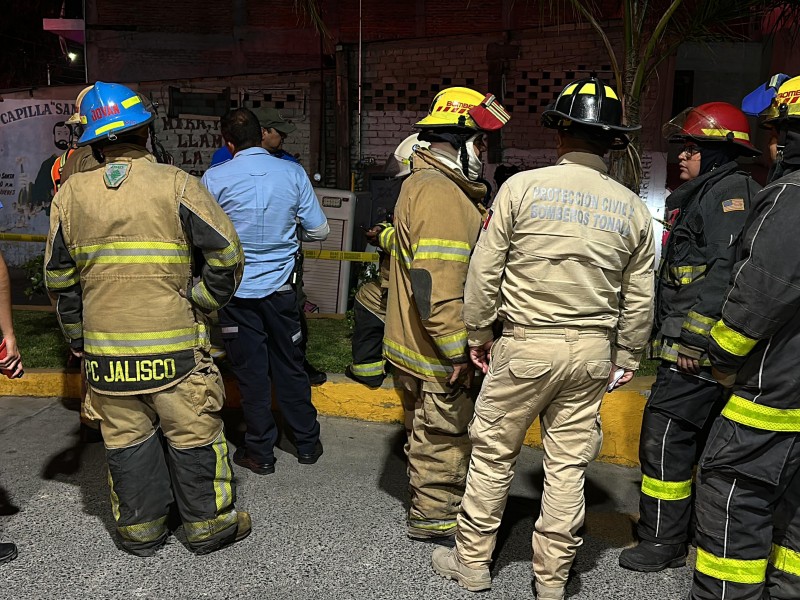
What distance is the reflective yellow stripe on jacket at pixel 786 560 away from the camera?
3.02m

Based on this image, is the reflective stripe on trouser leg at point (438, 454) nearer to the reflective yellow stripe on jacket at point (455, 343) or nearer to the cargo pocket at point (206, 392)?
the reflective yellow stripe on jacket at point (455, 343)

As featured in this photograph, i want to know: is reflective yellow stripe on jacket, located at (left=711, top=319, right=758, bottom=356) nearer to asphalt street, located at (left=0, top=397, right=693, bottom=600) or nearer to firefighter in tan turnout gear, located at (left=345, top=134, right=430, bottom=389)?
asphalt street, located at (left=0, top=397, right=693, bottom=600)

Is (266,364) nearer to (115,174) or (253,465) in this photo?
(253,465)

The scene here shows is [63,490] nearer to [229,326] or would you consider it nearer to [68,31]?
[229,326]

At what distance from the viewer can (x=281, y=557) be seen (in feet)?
11.7

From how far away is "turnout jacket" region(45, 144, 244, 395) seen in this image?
11.0ft

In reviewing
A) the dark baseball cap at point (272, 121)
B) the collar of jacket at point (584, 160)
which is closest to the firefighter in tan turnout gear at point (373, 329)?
the dark baseball cap at point (272, 121)

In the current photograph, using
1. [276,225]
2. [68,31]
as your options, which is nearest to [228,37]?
[68,31]

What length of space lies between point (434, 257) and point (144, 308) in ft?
4.18

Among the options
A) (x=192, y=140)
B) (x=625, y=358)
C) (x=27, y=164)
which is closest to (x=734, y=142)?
(x=625, y=358)

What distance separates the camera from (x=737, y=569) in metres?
2.88

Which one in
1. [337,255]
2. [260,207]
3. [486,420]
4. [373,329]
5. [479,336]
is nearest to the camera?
[486,420]

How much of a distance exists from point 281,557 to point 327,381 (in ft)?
6.36

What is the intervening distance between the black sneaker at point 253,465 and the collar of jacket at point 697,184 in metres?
2.56
